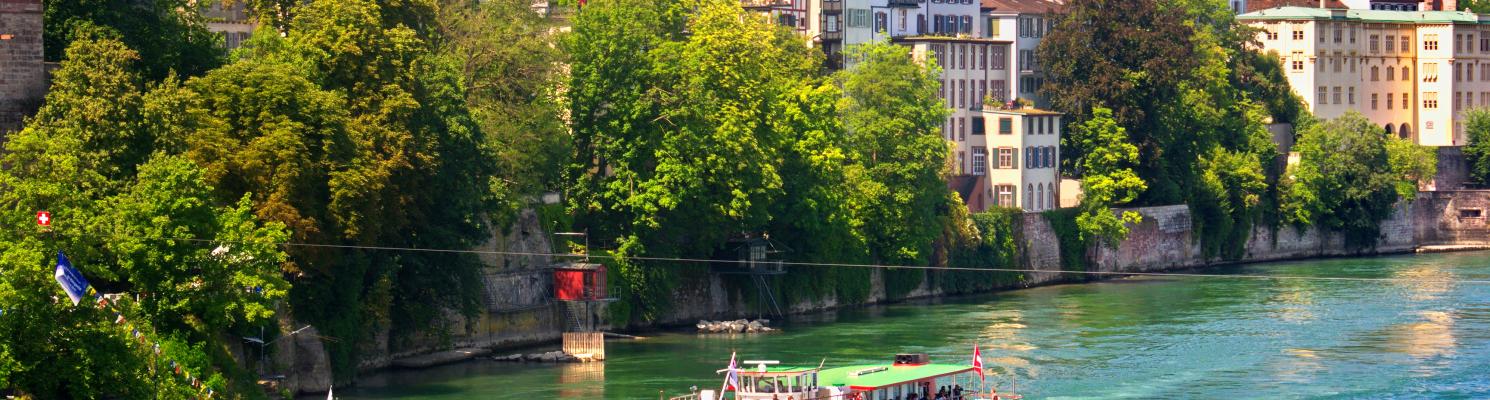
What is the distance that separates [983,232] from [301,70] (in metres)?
45.8

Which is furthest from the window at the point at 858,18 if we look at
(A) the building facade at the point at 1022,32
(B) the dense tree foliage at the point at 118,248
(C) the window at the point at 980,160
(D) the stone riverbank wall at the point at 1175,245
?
(B) the dense tree foliage at the point at 118,248

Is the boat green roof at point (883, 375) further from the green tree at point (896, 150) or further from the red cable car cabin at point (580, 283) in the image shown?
the green tree at point (896, 150)

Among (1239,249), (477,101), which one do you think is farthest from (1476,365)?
(1239,249)

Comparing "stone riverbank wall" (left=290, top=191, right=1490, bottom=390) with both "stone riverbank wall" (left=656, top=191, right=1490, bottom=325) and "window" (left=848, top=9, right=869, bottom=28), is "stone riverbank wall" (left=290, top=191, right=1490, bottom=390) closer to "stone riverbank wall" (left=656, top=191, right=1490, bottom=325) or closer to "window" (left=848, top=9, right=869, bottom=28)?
"stone riverbank wall" (left=656, top=191, right=1490, bottom=325)

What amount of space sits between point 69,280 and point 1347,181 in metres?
98.9

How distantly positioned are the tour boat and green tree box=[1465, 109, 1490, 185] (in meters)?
92.8

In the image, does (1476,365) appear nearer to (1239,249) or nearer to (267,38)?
(267,38)

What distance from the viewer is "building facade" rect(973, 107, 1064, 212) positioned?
5123 inches

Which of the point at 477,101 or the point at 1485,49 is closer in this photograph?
the point at 477,101

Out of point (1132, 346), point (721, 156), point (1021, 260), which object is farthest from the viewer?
point (1021, 260)

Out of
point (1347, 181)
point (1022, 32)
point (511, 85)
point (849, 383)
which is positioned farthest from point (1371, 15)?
point (849, 383)

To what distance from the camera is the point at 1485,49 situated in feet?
580

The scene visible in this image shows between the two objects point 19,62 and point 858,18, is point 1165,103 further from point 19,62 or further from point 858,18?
point 19,62

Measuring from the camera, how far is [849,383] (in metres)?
70.4
